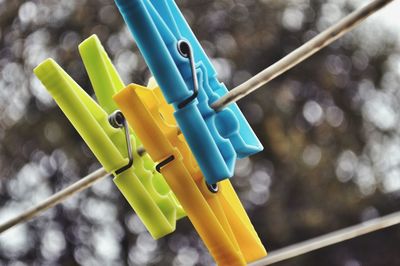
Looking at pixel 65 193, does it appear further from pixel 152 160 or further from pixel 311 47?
pixel 311 47

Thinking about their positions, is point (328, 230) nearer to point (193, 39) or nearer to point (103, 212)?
A: point (103, 212)

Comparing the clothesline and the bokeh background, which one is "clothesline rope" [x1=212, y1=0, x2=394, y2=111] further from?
the bokeh background

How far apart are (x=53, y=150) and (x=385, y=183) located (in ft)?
4.95

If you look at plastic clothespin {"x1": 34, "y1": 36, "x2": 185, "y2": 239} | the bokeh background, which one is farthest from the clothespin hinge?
the bokeh background

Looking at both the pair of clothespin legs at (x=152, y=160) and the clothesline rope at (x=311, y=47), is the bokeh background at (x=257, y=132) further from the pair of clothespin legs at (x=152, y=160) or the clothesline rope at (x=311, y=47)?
the clothesline rope at (x=311, y=47)

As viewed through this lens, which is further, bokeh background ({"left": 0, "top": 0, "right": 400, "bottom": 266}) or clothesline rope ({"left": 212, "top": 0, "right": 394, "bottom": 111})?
bokeh background ({"left": 0, "top": 0, "right": 400, "bottom": 266})

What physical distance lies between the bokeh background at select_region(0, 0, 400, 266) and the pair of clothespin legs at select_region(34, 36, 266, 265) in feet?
7.28

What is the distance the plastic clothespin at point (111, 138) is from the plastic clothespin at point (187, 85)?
91 millimetres

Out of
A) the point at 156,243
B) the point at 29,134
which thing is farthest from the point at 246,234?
the point at 29,134

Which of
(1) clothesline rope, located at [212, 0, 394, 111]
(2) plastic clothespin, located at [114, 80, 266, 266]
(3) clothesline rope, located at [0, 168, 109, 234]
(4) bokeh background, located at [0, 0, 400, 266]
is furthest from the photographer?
(4) bokeh background, located at [0, 0, 400, 266]

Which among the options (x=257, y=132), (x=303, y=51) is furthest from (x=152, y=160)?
(x=257, y=132)

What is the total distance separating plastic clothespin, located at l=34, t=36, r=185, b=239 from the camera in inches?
24.9

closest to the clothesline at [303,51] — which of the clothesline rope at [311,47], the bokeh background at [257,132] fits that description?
the clothesline rope at [311,47]

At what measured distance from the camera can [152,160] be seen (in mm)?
657
